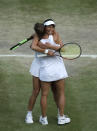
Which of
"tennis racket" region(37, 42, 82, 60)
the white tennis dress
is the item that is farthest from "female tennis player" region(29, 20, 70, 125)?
"tennis racket" region(37, 42, 82, 60)

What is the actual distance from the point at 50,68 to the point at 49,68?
2 centimetres

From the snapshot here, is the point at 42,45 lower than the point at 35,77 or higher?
higher

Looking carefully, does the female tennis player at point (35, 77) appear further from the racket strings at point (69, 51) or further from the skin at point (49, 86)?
the racket strings at point (69, 51)

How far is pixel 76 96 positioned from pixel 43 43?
72.5 inches

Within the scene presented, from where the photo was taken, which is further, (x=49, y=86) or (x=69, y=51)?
(x=49, y=86)

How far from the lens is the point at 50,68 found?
963cm

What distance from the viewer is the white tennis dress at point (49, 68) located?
9586 mm

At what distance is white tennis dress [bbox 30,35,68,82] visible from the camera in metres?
9.59

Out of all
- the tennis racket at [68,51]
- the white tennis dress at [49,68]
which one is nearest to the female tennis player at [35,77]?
the white tennis dress at [49,68]

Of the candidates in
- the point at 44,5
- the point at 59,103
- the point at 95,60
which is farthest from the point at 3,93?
the point at 44,5

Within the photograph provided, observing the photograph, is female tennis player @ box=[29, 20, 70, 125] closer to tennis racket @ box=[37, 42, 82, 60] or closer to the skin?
the skin

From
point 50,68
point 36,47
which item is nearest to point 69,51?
point 50,68

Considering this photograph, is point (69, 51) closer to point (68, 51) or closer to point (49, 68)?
point (68, 51)

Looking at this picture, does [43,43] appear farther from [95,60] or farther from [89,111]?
[95,60]
